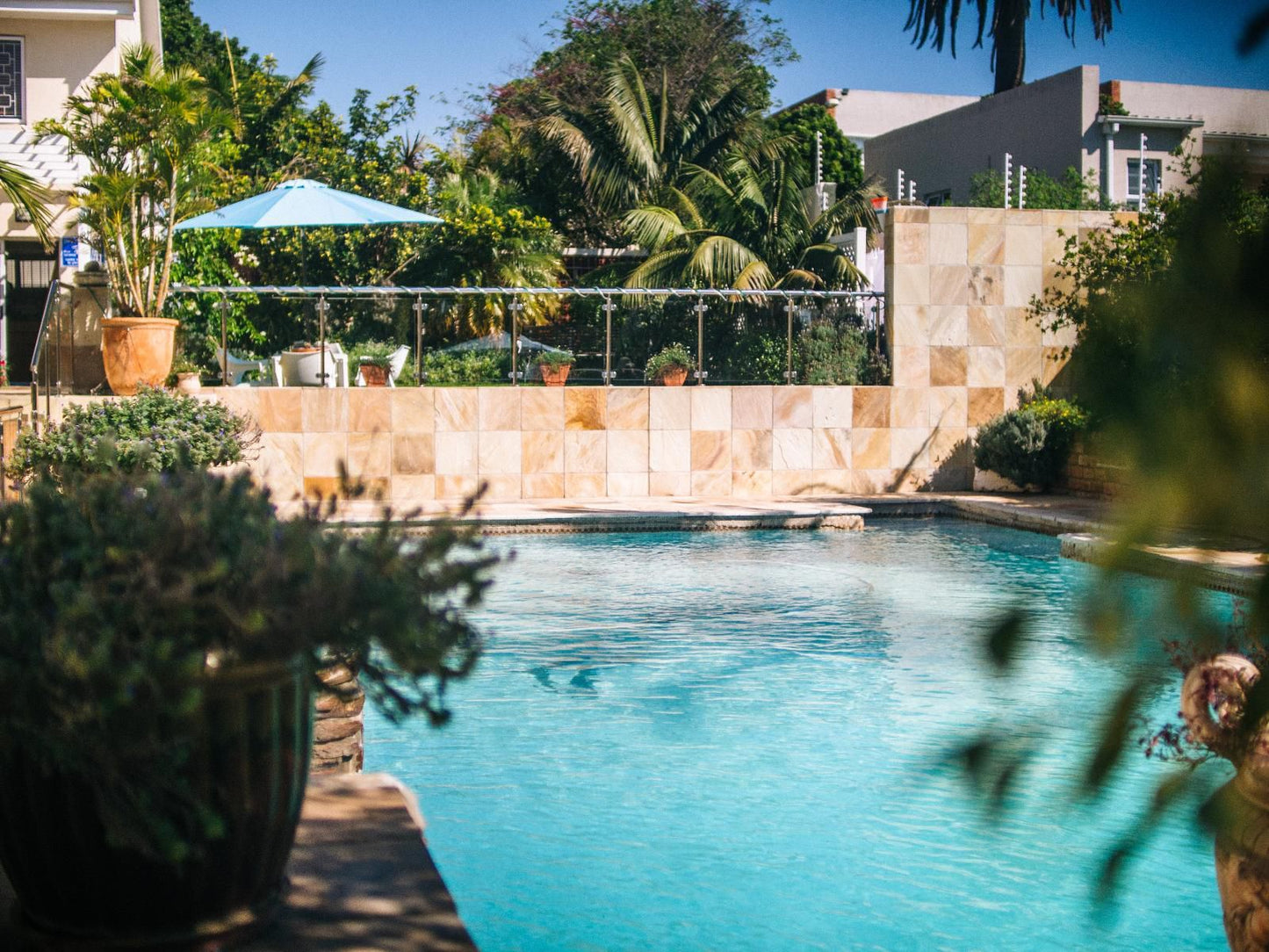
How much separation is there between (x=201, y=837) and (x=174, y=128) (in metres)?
14.2

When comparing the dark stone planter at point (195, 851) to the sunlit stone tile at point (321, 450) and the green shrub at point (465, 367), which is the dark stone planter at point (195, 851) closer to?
the sunlit stone tile at point (321, 450)

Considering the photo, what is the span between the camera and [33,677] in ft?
7.96

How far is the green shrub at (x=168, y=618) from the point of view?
2.42 metres

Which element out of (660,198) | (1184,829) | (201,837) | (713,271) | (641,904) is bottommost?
(641,904)

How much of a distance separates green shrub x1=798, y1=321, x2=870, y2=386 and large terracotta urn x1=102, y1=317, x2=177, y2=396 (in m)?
8.10

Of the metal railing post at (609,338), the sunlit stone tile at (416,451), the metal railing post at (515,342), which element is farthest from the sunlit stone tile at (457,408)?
the metal railing post at (609,338)

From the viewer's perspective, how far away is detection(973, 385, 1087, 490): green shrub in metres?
16.7

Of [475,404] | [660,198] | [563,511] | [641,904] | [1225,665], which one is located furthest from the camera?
[660,198]

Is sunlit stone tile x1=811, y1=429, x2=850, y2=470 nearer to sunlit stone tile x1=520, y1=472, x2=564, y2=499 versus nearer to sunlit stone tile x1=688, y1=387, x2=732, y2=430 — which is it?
sunlit stone tile x1=688, y1=387, x2=732, y2=430

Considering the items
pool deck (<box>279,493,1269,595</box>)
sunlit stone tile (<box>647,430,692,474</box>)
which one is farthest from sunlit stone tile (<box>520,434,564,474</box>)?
sunlit stone tile (<box>647,430,692,474</box>)

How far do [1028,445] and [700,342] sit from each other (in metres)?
4.48

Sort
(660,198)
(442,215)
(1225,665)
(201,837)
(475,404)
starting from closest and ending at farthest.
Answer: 1. (1225,665)
2. (201,837)
3. (475,404)
4. (442,215)
5. (660,198)

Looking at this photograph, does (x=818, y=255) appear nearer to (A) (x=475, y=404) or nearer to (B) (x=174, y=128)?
(A) (x=475, y=404)

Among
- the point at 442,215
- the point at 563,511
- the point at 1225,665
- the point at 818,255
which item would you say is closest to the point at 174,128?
the point at 563,511
